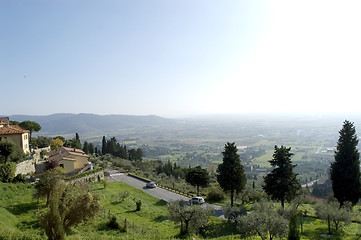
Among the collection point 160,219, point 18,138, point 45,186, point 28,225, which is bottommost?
point 160,219

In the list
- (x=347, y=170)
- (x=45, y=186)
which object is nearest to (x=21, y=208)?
(x=45, y=186)

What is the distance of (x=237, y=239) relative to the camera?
14.8m

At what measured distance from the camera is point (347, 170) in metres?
23.6

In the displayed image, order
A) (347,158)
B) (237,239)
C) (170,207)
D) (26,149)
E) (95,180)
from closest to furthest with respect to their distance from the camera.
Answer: (237,239)
(170,207)
(347,158)
(95,180)
(26,149)

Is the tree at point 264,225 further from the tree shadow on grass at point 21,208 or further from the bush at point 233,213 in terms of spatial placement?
the tree shadow on grass at point 21,208

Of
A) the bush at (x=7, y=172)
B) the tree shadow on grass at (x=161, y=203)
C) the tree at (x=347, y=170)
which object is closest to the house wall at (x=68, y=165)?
the bush at (x=7, y=172)

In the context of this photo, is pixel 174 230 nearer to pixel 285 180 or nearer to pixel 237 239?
pixel 237 239

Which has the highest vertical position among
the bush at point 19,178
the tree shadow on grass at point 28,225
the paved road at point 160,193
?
the bush at point 19,178

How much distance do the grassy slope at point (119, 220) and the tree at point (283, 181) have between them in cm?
272

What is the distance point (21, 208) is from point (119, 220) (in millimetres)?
6987

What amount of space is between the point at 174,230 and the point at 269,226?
756 centimetres

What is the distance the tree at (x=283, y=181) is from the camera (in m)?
23.0

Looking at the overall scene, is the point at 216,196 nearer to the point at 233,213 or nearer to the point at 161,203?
the point at 161,203

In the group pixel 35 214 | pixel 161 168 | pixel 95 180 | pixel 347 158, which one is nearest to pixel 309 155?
pixel 161 168
